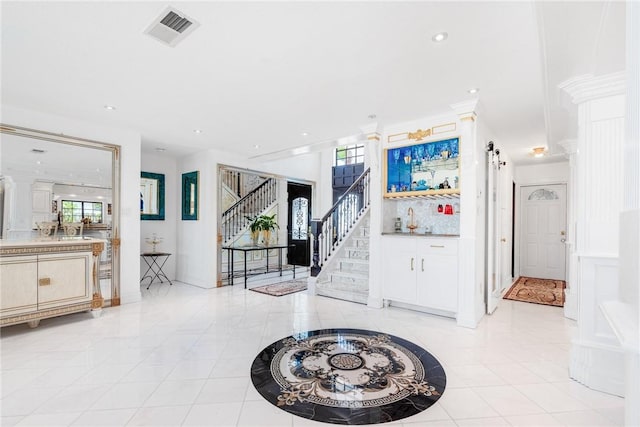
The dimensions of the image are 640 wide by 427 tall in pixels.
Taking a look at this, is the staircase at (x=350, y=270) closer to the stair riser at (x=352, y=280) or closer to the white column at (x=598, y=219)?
the stair riser at (x=352, y=280)

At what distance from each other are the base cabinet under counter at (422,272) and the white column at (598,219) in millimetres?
1376

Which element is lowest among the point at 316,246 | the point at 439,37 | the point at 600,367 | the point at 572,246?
the point at 600,367

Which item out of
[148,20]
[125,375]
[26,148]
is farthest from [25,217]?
[148,20]

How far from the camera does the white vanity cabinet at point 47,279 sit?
3.31m

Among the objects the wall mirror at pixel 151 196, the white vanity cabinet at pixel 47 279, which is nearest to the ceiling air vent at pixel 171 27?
the white vanity cabinet at pixel 47 279

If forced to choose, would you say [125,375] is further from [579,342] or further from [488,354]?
[579,342]

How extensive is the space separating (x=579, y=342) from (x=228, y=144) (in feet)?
17.6

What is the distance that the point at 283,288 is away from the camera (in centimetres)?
573

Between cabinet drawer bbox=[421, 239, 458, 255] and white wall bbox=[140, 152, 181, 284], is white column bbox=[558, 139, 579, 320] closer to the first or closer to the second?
cabinet drawer bbox=[421, 239, 458, 255]

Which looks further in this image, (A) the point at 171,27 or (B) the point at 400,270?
(B) the point at 400,270

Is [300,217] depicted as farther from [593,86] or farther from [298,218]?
[593,86]

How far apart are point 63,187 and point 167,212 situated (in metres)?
2.23

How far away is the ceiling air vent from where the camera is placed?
6.69ft

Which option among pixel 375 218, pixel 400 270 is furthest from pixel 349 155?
pixel 400 270
